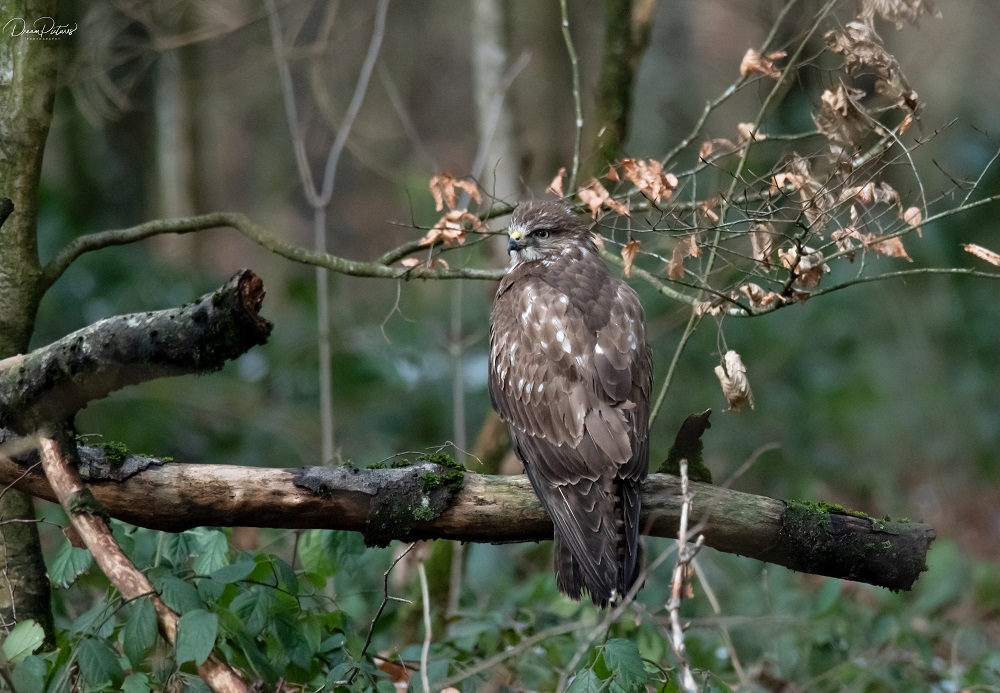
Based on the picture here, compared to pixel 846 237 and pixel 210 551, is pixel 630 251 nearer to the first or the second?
pixel 846 237

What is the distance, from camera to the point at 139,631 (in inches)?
125

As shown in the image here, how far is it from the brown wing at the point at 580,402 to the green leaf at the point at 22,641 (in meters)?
1.84

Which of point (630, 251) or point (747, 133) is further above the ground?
point (747, 133)

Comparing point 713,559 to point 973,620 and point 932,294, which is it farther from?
point 932,294

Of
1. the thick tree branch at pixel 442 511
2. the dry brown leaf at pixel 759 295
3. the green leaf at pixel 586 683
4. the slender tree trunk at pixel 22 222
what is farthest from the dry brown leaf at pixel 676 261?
the slender tree trunk at pixel 22 222

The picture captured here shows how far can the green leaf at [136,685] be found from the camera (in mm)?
3170

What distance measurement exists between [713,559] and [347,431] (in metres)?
3.44

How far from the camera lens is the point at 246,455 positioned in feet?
27.9

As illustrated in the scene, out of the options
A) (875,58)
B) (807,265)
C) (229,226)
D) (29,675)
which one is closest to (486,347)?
(229,226)

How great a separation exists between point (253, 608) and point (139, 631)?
1.50ft

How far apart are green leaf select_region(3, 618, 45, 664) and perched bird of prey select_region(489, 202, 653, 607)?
1.83 metres

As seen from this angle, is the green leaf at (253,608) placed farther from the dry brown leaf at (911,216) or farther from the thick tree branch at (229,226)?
the dry brown leaf at (911,216)

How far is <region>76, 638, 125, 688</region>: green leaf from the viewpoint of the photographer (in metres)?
3.12

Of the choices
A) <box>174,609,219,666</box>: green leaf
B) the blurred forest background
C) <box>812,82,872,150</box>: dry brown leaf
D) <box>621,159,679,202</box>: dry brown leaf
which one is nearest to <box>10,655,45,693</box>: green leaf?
<box>174,609,219,666</box>: green leaf
